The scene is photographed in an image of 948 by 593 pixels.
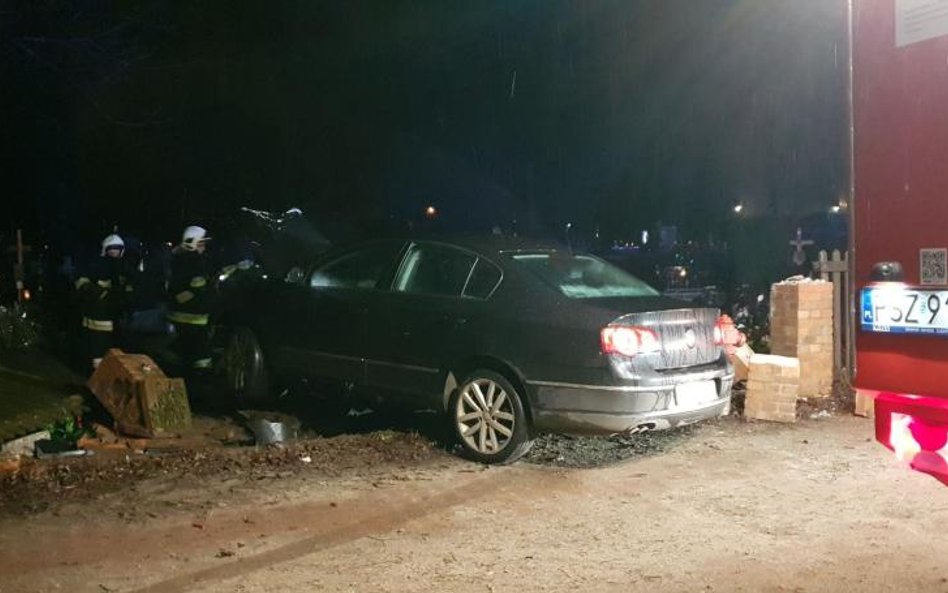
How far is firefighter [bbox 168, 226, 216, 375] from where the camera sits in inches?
361

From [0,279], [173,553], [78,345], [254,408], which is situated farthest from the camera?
[0,279]

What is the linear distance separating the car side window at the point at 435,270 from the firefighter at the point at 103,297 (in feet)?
13.0

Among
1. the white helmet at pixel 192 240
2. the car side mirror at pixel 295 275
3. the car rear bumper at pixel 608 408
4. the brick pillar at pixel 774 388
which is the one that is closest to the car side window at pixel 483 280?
the car rear bumper at pixel 608 408

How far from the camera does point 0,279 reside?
1553 centimetres

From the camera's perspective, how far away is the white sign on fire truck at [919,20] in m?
3.36

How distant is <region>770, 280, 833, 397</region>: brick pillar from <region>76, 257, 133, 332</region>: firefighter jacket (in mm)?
6615

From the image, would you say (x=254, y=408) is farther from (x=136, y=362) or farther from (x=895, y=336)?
(x=895, y=336)

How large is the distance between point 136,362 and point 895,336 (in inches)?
231

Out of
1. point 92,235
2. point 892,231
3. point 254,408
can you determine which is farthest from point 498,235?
point 92,235

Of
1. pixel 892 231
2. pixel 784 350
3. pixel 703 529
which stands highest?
pixel 892 231

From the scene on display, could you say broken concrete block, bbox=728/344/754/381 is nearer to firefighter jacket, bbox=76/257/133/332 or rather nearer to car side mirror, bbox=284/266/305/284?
car side mirror, bbox=284/266/305/284

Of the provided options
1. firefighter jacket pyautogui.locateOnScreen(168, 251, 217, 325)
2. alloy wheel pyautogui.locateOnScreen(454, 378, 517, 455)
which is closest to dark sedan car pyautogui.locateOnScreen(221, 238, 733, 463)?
alloy wheel pyautogui.locateOnScreen(454, 378, 517, 455)

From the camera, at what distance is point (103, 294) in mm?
9500

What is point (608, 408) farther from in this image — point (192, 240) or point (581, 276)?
point (192, 240)
